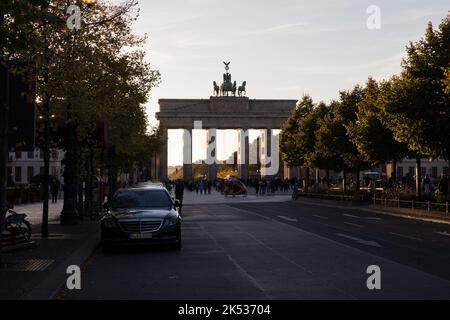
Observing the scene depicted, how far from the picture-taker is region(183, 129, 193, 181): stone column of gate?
383 ft

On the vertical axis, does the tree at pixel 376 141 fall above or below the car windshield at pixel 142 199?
above

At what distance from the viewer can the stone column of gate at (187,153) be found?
117 m

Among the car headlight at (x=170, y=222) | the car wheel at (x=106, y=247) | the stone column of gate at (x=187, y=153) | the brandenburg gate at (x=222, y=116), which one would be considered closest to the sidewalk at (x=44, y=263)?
the car wheel at (x=106, y=247)

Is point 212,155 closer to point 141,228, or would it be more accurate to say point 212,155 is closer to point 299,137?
point 299,137

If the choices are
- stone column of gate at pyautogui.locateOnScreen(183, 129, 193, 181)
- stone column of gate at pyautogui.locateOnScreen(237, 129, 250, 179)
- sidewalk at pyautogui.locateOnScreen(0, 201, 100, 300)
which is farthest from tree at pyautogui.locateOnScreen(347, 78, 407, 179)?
stone column of gate at pyautogui.locateOnScreen(237, 129, 250, 179)

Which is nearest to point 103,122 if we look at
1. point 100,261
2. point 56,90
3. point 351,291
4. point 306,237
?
point 56,90

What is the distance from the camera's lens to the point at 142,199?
18.4m

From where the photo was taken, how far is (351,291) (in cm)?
1030

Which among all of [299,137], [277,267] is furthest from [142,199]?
[299,137]

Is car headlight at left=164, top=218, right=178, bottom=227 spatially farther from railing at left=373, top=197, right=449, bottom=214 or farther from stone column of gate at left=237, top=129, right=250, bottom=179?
stone column of gate at left=237, top=129, right=250, bottom=179

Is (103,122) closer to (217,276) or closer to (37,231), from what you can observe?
(37,231)

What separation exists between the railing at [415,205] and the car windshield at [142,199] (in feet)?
51.5

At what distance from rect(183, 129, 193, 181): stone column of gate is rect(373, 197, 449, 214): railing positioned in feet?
255

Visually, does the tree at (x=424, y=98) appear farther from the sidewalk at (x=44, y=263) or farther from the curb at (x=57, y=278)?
the curb at (x=57, y=278)
